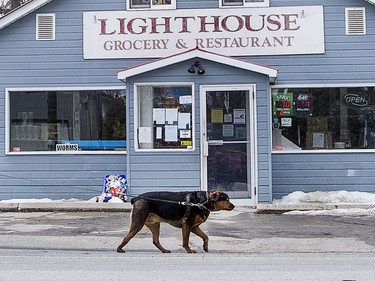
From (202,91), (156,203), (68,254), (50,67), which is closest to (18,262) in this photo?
(68,254)

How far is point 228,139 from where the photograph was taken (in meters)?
12.9

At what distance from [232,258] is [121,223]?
148 inches

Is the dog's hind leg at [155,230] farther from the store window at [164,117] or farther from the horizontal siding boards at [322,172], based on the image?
the horizontal siding boards at [322,172]

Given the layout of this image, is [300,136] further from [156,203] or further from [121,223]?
[156,203]

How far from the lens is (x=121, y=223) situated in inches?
437

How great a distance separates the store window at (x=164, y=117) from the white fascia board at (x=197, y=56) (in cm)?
45

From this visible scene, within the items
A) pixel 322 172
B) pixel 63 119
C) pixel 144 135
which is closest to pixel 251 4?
pixel 144 135

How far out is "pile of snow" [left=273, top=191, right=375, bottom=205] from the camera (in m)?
12.9

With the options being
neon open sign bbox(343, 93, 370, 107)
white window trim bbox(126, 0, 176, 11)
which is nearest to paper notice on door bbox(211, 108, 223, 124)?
white window trim bbox(126, 0, 176, 11)

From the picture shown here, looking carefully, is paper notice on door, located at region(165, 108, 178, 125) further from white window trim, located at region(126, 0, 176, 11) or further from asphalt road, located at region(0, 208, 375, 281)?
white window trim, located at region(126, 0, 176, 11)

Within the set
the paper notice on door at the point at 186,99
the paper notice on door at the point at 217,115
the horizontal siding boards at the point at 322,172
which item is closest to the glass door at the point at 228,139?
the paper notice on door at the point at 217,115

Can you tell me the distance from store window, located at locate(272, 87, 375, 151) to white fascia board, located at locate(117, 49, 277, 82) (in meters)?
1.38

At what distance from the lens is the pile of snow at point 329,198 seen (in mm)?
12883

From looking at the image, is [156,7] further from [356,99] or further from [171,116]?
[356,99]
